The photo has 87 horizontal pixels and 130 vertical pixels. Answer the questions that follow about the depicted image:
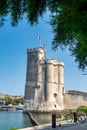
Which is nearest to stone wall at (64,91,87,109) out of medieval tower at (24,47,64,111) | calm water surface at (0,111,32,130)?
medieval tower at (24,47,64,111)

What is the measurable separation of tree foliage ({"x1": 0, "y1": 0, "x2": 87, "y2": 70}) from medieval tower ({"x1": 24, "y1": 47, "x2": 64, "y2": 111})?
5608 centimetres

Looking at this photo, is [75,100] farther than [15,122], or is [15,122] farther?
[75,100]

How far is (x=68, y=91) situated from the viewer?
6656cm

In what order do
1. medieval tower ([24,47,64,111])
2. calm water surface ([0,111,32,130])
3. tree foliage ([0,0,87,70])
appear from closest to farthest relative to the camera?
tree foliage ([0,0,87,70]), calm water surface ([0,111,32,130]), medieval tower ([24,47,64,111])

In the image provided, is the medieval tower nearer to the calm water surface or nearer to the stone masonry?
the stone masonry

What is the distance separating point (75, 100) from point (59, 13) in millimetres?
61679

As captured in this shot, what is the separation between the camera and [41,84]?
6156 cm

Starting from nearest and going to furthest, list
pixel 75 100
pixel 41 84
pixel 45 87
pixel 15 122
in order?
1. pixel 15 122
2. pixel 41 84
3. pixel 45 87
4. pixel 75 100

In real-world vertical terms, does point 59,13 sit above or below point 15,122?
above

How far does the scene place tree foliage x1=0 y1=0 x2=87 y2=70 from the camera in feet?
9.90

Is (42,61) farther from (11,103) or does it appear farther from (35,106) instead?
(11,103)

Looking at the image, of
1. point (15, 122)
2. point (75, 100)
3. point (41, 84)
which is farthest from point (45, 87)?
point (15, 122)

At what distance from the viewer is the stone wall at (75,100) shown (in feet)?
211

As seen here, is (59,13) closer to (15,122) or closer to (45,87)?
(15,122)
